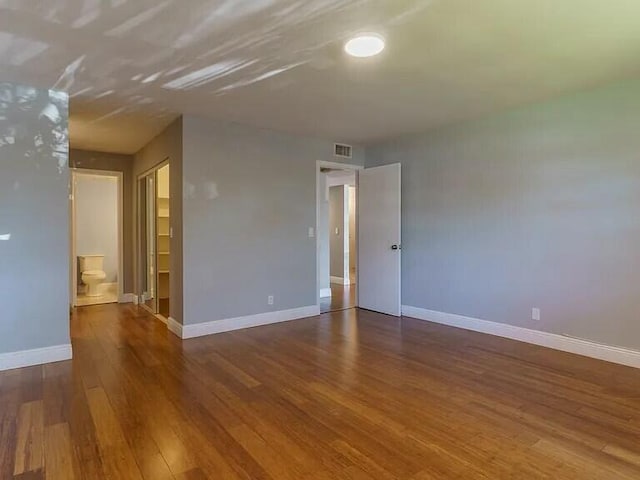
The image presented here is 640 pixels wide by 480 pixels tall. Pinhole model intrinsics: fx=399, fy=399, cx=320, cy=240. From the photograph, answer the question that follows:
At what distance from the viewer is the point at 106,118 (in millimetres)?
→ 4180

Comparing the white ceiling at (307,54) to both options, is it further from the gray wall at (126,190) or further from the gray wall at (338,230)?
the gray wall at (338,230)

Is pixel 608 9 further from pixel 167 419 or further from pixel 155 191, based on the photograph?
pixel 155 191

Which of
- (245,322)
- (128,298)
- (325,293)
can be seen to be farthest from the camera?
(325,293)

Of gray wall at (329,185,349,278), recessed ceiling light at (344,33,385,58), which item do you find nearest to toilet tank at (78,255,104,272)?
gray wall at (329,185,349,278)

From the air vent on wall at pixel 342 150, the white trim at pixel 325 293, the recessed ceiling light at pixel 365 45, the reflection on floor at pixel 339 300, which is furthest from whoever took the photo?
→ the white trim at pixel 325 293

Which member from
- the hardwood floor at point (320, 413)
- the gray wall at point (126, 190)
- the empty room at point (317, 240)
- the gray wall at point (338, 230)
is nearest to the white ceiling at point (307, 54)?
the empty room at point (317, 240)

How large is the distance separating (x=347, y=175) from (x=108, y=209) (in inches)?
186

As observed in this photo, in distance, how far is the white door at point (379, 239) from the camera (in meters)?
5.12

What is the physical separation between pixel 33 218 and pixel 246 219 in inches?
78.3

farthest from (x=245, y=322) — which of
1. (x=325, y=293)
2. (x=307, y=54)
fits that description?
(x=307, y=54)

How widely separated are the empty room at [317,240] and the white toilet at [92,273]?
151cm

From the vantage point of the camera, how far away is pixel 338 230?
8.55 m

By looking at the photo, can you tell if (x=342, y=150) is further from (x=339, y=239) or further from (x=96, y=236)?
(x=96, y=236)

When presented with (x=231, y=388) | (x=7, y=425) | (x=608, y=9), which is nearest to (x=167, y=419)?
(x=231, y=388)
